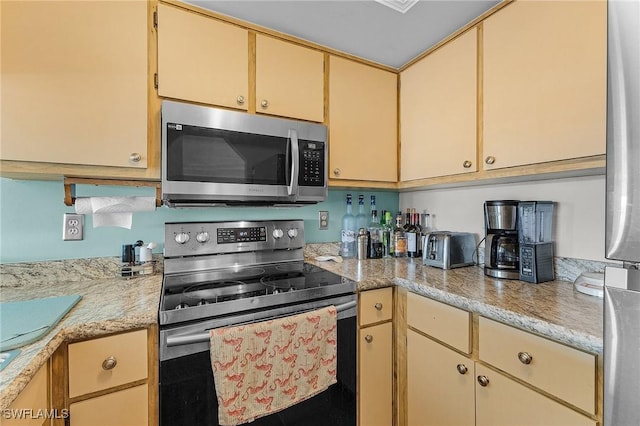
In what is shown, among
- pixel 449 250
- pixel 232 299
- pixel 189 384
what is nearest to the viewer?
pixel 189 384

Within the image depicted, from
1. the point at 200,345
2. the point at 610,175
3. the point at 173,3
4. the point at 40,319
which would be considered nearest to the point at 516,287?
the point at 610,175

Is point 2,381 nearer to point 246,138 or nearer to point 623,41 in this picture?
point 246,138

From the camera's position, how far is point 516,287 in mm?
1186

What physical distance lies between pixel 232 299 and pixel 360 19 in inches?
54.8

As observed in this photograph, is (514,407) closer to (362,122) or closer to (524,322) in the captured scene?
(524,322)

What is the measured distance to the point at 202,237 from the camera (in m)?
1.54

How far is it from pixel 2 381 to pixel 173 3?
4.72 ft

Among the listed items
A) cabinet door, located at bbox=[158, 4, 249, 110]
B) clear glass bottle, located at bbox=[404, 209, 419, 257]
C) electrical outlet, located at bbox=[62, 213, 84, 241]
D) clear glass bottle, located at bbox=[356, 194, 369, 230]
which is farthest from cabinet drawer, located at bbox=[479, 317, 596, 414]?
electrical outlet, located at bbox=[62, 213, 84, 241]

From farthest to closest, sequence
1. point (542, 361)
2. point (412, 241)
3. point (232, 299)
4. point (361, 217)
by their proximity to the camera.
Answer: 1. point (361, 217)
2. point (412, 241)
3. point (232, 299)
4. point (542, 361)

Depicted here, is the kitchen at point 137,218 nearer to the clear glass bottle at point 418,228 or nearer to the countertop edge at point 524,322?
the clear glass bottle at point 418,228

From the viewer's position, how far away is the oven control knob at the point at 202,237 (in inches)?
60.3

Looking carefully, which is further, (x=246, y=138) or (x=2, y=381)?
(x=246, y=138)

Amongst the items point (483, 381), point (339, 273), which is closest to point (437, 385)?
point (483, 381)

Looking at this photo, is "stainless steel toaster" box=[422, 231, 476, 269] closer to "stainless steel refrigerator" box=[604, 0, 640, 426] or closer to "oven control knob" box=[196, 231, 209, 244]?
"stainless steel refrigerator" box=[604, 0, 640, 426]
